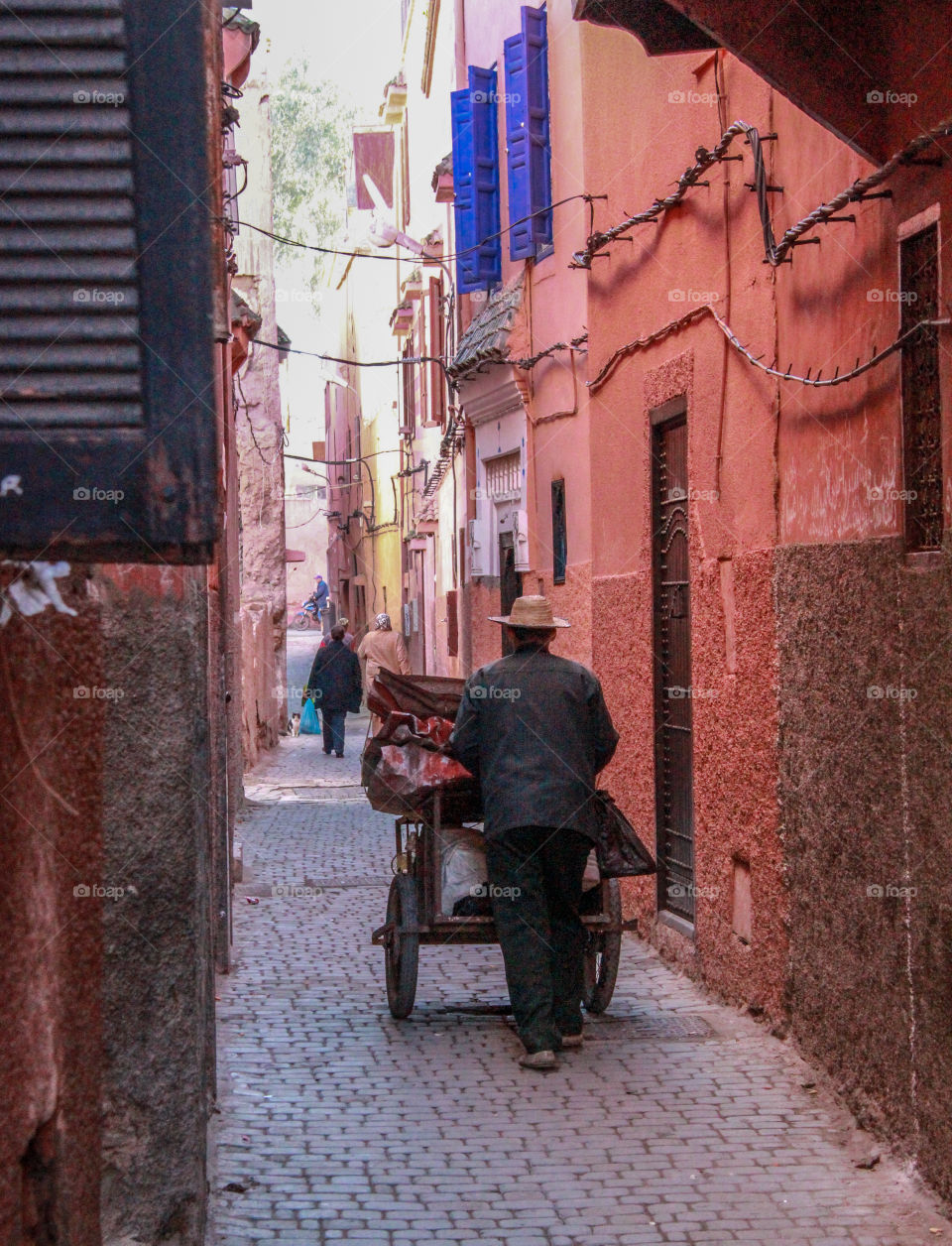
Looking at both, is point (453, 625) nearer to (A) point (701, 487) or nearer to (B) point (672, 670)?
(B) point (672, 670)

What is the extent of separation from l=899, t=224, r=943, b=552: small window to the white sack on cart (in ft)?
9.31

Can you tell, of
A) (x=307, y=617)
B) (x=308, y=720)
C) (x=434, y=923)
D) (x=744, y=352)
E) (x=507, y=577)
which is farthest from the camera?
(x=307, y=617)

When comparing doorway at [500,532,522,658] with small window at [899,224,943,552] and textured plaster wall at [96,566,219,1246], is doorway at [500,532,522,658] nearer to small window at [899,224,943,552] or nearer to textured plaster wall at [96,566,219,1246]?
small window at [899,224,943,552]

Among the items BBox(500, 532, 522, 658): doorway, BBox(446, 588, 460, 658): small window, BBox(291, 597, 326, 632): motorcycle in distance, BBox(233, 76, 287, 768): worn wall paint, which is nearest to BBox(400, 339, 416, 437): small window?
BBox(233, 76, 287, 768): worn wall paint

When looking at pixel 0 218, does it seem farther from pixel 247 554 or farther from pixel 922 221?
pixel 247 554

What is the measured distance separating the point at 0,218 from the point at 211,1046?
4.38m

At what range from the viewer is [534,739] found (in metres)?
7.07

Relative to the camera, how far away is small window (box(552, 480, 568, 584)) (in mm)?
12613

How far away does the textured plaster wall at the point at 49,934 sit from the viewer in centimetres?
219

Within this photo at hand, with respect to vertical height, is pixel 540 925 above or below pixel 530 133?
below

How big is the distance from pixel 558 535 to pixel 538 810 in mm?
6051

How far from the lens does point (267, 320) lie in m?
27.4

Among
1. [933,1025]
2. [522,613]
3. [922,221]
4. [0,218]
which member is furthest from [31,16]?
[522,613]

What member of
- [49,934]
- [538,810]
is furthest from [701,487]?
[49,934]
